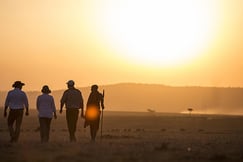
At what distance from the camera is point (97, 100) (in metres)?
24.0

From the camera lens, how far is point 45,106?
2291cm

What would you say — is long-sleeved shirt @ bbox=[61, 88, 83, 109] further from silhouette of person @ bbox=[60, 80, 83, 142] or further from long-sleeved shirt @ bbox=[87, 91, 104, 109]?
long-sleeved shirt @ bbox=[87, 91, 104, 109]

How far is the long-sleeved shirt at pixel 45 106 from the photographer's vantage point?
2284 centimetres

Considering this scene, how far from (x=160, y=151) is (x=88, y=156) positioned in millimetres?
2224

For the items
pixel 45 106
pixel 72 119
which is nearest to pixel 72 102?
pixel 72 119

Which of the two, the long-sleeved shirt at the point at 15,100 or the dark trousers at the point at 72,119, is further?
the dark trousers at the point at 72,119

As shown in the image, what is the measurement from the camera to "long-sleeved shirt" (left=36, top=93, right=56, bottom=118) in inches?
899

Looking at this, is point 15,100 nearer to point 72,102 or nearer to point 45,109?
point 45,109

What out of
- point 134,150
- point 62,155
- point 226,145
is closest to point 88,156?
point 62,155

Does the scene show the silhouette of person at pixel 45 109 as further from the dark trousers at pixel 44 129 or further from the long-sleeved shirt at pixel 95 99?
the long-sleeved shirt at pixel 95 99

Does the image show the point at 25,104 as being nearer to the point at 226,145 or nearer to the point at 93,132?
the point at 93,132

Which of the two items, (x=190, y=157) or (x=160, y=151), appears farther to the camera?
(x=160, y=151)

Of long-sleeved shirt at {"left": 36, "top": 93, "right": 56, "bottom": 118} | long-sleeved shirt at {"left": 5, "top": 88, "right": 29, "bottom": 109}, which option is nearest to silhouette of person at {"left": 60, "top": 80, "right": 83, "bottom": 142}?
long-sleeved shirt at {"left": 36, "top": 93, "right": 56, "bottom": 118}

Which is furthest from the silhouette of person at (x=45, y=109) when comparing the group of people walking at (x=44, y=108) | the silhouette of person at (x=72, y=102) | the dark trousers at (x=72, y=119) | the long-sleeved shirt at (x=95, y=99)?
the long-sleeved shirt at (x=95, y=99)
